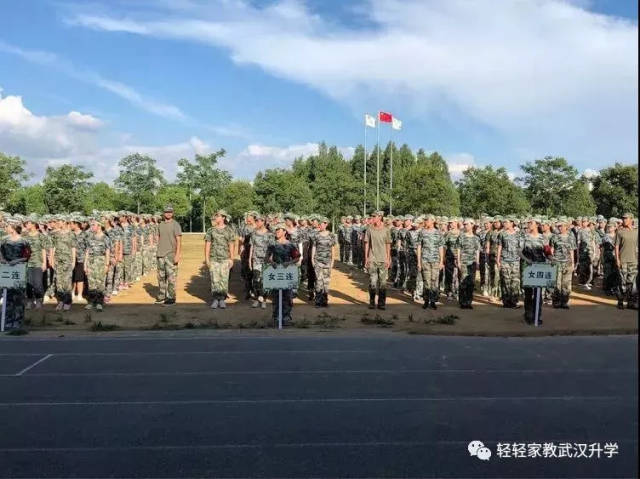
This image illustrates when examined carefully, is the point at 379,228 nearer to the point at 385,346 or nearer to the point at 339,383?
the point at 385,346

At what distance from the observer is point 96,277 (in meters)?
12.2

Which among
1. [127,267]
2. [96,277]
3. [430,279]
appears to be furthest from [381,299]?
[127,267]

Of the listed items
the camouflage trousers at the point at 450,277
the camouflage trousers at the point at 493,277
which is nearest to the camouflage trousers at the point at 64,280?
the camouflage trousers at the point at 450,277

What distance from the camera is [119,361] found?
7758mm

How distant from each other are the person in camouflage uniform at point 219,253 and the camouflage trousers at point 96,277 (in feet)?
6.85

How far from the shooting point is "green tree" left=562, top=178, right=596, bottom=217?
19328 millimetres

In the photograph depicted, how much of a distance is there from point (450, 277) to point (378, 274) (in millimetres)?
2740

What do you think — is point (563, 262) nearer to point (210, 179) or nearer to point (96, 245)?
point (96, 245)

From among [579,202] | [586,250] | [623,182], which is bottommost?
[586,250]

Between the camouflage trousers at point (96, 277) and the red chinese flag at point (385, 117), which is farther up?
the red chinese flag at point (385, 117)

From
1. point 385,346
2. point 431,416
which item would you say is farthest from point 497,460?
point 385,346

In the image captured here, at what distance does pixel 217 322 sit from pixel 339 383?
4.96 meters

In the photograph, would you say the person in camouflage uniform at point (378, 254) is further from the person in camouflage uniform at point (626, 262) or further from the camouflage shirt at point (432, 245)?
the person in camouflage uniform at point (626, 262)

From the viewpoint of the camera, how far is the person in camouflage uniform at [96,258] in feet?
39.8
